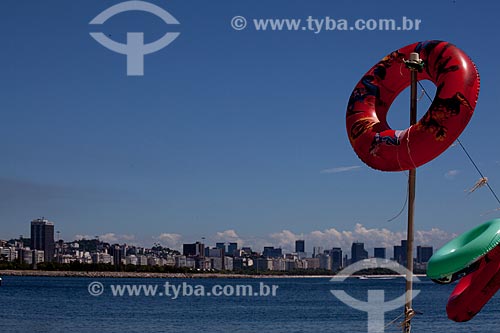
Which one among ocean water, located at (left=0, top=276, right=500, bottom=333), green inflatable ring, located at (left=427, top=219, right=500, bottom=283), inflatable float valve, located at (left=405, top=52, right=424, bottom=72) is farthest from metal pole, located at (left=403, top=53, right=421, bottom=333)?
ocean water, located at (left=0, top=276, right=500, bottom=333)

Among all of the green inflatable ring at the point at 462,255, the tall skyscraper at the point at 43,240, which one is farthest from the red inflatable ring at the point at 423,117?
the tall skyscraper at the point at 43,240

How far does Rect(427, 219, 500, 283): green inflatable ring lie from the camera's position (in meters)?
6.78

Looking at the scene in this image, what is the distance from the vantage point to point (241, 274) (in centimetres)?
13075

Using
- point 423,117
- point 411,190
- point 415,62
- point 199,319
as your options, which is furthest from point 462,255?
point 199,319

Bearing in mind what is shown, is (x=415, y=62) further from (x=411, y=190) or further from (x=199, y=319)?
(x=199, y=319)

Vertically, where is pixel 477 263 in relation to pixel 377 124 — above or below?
below

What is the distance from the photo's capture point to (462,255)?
Answer: 6.78 metres

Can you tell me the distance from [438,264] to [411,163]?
0.89m

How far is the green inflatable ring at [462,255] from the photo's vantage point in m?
6.78

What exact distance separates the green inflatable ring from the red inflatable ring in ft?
2.58

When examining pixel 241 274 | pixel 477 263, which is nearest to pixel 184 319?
pixel 477 263

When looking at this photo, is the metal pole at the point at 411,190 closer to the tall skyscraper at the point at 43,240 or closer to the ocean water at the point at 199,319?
the ocean water at the point at 199,319

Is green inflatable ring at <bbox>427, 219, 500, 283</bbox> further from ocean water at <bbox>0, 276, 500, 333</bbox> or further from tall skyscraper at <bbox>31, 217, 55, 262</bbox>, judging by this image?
tall skyscraper at <bbox>31, 217, 55, 262</bbox>

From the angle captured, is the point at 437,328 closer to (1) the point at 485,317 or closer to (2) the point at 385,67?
(1) the point at 485,317
